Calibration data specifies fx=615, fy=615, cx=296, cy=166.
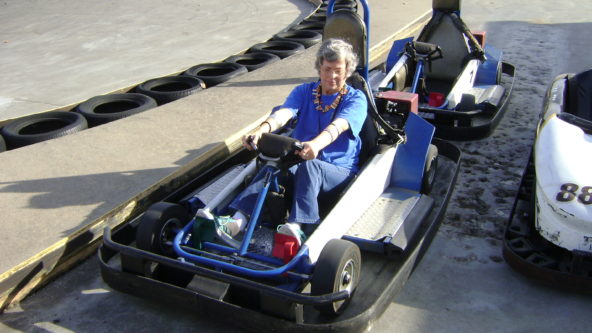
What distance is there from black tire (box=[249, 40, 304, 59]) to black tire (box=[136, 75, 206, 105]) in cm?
134

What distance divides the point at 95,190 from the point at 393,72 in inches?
92.9

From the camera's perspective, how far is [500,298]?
9.07 ft

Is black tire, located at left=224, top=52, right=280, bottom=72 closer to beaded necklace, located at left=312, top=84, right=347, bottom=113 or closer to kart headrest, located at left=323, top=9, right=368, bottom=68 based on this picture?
kart headrest, located at left=323, top=9, right=368, bottom=68

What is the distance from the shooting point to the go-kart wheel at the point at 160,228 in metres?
2.69

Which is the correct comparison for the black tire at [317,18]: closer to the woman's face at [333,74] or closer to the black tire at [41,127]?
the black tire at [41,127]

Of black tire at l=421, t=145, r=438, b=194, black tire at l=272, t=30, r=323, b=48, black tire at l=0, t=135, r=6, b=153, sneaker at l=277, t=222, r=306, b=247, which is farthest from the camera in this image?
black tire at l=272, t=30, r=323, b=48

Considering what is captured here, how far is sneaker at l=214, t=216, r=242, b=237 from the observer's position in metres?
2.71

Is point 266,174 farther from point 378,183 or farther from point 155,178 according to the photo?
point 155,178

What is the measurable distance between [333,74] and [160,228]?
106 cm

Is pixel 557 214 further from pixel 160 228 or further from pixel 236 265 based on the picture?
pixel 160 228

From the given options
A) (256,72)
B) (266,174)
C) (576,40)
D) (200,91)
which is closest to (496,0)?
(576,40)

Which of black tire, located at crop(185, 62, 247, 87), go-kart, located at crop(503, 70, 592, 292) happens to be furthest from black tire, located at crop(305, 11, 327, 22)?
go-kart, located at crop(503, 70, 592, 292)

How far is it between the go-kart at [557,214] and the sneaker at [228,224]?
1.28 m

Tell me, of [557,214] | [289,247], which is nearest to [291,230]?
[289,247]
